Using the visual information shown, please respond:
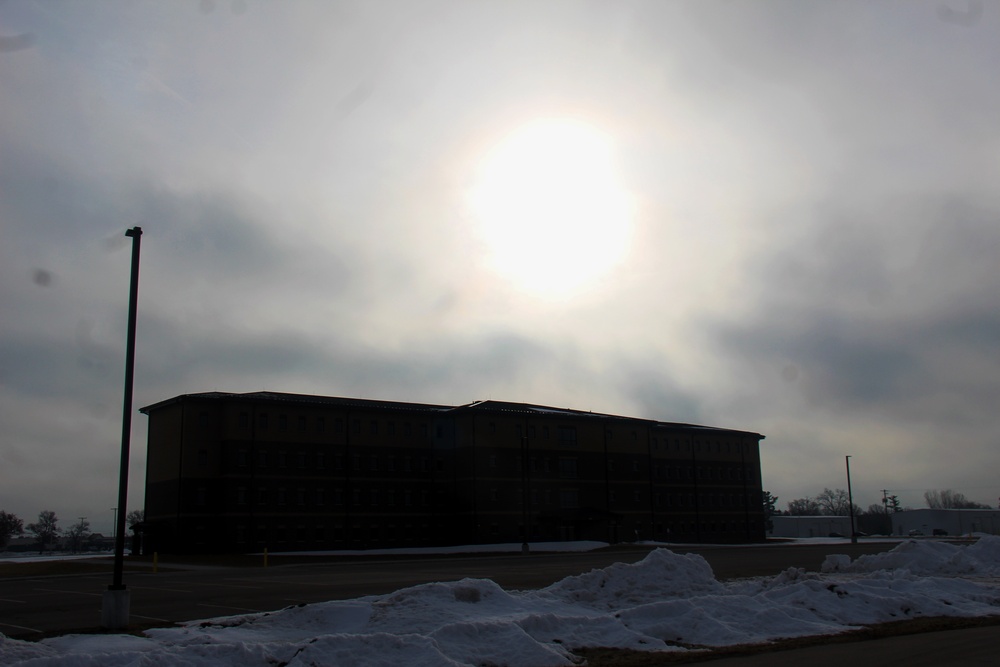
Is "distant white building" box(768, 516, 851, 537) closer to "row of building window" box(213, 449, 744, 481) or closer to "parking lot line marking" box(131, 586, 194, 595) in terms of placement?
"row of building window" box(213, 449, 744, 481)

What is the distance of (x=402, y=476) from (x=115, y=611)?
6384cm

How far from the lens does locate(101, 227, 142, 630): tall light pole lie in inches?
624

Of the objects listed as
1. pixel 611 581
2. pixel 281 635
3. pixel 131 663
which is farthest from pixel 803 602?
pixel 131 663

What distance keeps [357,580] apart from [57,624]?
47.7 feet

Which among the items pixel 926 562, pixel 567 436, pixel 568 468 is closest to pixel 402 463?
pixel 568 468

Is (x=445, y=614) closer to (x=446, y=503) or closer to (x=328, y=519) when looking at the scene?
(x=328, y=519)

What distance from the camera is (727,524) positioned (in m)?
98.7

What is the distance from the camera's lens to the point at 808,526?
137 meters

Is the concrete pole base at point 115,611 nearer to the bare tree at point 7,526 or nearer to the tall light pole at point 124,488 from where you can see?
the tall light pole at point 124,488

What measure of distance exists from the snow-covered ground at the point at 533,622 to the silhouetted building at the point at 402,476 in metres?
53.9

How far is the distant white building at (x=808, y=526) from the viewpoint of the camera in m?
137

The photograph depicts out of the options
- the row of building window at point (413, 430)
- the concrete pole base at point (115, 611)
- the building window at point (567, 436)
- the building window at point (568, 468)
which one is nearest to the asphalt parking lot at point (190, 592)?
the concrete pole base at point (115, 611)

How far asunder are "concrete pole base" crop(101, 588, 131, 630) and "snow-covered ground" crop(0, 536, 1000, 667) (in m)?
1.27

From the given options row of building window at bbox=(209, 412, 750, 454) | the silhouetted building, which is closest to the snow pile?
the silhouetted building
